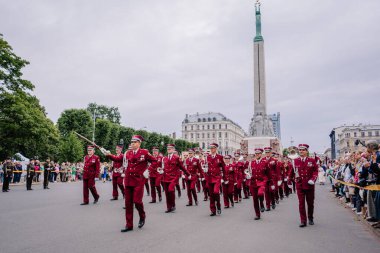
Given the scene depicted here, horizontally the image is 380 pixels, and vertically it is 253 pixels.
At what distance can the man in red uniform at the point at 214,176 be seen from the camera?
1016 centimetres

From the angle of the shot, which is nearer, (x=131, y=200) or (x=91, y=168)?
(x=131, y=200)

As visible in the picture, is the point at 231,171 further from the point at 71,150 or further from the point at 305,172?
the point at 71,150

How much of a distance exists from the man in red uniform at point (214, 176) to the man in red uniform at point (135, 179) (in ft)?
9.17

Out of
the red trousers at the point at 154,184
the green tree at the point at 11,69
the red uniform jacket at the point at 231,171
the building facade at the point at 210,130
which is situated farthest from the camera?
the building facade at the point at 210,130

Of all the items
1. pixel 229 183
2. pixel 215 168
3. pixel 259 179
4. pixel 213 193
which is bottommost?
pixel 213 193

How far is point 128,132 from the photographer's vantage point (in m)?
57.0

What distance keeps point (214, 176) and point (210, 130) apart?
115452 millimetres

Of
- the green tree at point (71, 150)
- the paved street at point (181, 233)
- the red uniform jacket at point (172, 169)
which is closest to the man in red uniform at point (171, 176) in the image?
the red uniform jacket at point (172, 169)

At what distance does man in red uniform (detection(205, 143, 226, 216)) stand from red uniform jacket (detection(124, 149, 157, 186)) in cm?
287

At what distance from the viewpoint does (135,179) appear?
26.1 feet

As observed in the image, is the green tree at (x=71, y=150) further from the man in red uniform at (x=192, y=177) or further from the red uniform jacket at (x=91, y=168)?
Answer: the red uniform jacket at (x=91, y=168)

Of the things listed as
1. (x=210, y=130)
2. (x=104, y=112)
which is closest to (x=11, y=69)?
(x=104, y=112)

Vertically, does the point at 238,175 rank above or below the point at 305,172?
→ below

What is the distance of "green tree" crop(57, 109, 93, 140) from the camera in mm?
51062
